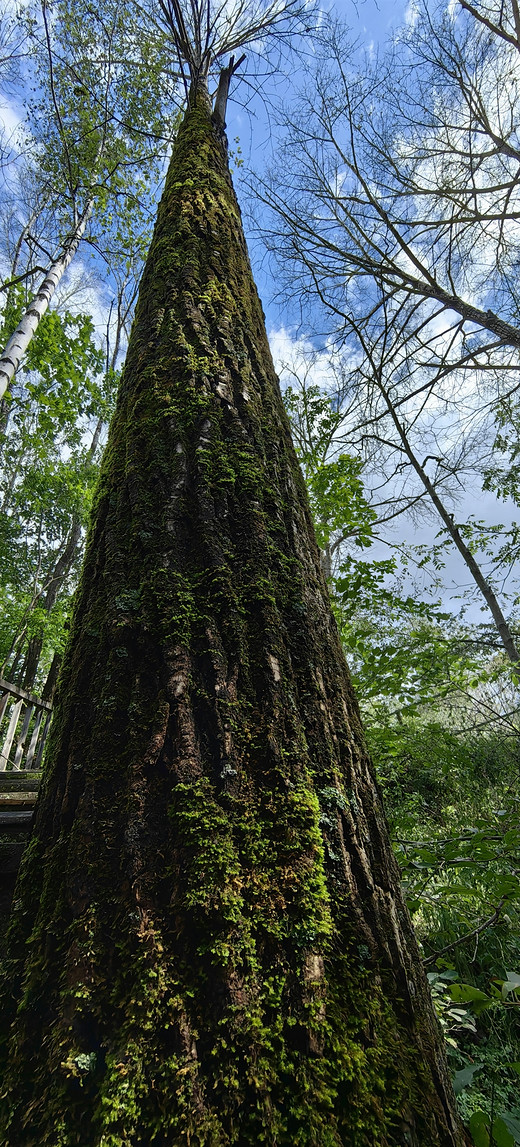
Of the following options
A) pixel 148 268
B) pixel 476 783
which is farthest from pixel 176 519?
pixel 476 783

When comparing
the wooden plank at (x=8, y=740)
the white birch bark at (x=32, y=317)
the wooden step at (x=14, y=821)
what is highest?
→ the white birch bark at (x=32, y=317)

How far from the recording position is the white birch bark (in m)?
5.67

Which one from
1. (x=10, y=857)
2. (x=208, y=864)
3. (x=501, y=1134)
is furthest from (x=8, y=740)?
(x=501, y=1134)

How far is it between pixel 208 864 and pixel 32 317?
739 cm

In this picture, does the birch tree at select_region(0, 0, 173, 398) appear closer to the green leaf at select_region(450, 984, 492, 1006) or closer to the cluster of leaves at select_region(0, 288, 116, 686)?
the cluster of leaves at select_region(0, 288, 116, 686)

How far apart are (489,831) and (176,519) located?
6.20ft

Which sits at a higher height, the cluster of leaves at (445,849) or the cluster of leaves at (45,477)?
the cluster of leaves at (45,477)

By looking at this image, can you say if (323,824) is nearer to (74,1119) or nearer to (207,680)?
(207,680)

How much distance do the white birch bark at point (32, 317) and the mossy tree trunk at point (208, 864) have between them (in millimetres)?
5406

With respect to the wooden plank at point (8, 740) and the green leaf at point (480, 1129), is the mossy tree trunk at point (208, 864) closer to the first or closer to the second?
the green leaf at point (480, 1129)

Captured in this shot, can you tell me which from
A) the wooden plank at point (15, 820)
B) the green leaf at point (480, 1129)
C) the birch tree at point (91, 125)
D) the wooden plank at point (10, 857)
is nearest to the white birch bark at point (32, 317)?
the birch tree at point (91, 125)

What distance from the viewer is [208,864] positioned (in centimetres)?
78

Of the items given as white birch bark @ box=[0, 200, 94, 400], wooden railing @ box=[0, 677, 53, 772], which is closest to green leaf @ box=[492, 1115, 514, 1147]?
wooden railing @ box=[0, 677, 53, 772]

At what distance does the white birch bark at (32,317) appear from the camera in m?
Result: 5.67
